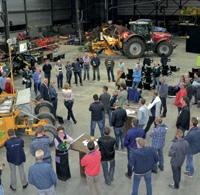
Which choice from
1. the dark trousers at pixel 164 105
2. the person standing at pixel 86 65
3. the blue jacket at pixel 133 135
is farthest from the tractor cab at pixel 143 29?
the blue jacket at pixel 133 135

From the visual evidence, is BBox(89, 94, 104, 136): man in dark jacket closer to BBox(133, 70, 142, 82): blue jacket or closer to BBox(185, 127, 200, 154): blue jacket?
BBox(185, 127, 200, 154): blue jacket

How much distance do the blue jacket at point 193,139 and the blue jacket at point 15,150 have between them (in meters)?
3.59

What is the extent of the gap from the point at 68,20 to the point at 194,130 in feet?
98.8

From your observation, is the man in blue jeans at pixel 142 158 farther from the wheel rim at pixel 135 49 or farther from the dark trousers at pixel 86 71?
the wheel rim at pixel 135 49

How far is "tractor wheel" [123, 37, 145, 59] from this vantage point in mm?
21217

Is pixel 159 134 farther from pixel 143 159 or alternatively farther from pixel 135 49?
pixel 135 49

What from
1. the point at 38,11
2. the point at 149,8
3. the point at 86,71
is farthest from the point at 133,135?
the point at 149,8

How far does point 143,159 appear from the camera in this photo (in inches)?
263

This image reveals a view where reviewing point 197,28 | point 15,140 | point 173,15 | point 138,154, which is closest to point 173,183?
point 138,154

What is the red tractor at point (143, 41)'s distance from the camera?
21281 mm

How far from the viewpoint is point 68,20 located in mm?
36375

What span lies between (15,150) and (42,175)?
1.50 metres

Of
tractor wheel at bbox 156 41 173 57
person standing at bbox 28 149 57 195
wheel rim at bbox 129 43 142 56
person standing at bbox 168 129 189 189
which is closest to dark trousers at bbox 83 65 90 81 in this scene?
wheel rim at bbox 129 43 142 56

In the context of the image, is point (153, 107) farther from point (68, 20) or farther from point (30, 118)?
point (68, 20)
